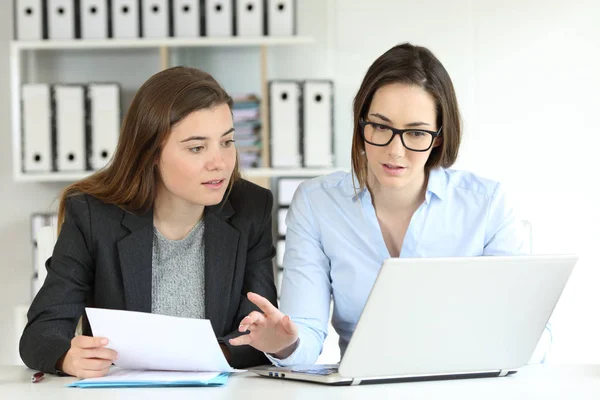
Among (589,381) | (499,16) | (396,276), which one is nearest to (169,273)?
(396,276)

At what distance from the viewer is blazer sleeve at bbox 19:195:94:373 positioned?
5.02ft

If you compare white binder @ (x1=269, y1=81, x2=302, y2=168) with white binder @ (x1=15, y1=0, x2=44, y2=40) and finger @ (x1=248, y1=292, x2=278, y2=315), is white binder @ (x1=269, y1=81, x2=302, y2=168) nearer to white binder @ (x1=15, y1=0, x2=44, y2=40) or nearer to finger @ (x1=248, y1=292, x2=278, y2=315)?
white binder @ (x1=15, y1=0, x2=44, y2=40)

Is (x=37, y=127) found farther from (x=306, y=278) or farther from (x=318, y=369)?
(x=318, y=369)

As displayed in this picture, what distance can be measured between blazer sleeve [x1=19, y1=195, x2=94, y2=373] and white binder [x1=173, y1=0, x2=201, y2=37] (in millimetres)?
1702

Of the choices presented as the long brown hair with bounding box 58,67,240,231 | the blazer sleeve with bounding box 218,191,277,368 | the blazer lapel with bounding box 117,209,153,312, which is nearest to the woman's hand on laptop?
the blazer sleeve with bounding box 218,191,277,368

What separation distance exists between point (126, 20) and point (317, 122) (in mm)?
869

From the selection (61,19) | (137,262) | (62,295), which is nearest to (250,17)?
(61,19)

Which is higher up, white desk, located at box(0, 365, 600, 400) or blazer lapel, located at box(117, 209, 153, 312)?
blazer lapel, located at box(117, 209, 153, 312)

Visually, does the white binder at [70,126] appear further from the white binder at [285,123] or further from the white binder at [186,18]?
the white binder at [285,123]

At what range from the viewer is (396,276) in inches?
46.7

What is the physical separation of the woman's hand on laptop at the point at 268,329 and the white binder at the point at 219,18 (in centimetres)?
211

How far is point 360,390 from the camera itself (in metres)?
1.26

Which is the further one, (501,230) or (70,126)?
(70,126)

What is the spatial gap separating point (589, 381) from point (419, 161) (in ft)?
1.76
